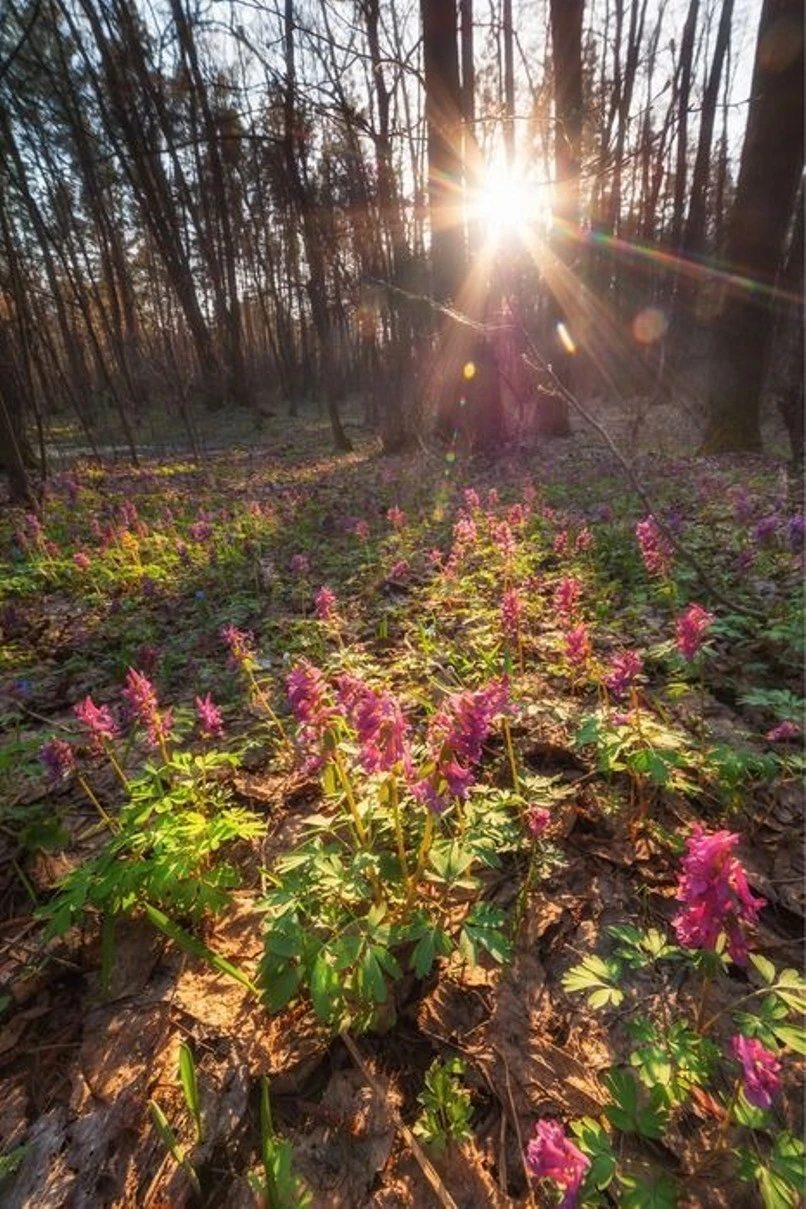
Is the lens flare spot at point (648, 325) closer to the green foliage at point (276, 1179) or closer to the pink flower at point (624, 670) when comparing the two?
the pink flower at point (624, 670)

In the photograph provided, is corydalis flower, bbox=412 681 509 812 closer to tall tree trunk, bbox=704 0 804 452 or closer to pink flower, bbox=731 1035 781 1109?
pink flower, bbox=731 1035 781 1109

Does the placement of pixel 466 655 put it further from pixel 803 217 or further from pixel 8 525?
pixel 803 217

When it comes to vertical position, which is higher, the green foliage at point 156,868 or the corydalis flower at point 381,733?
the corydalis flower at point 381,733

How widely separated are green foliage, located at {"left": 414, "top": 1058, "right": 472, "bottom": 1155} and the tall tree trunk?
1011 centimetres

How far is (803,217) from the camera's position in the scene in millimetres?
11141

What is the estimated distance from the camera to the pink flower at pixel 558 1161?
1.09 meters

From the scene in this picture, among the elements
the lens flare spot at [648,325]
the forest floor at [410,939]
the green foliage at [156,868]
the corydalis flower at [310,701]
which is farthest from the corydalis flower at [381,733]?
the lens flare spot at [648,325]

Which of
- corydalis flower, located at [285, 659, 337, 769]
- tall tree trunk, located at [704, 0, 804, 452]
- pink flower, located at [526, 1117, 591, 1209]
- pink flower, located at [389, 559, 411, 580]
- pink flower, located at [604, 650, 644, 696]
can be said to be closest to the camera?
pink flower, located at [526, 1117, 591, 1209]

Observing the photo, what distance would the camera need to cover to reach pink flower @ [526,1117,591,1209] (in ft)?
3.56

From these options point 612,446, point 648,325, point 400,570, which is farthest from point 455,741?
point 648,325

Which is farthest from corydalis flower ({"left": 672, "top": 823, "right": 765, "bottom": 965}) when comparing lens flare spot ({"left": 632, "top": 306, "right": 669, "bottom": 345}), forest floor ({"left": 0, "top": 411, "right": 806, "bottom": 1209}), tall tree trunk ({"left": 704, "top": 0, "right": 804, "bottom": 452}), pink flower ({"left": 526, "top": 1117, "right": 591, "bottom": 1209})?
lens flare spot ({"left": 632, "top": 306, "right": 669, "bottom": 345})

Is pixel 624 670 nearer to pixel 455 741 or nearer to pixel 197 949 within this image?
pixel 455 741

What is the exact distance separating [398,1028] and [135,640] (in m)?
3.65

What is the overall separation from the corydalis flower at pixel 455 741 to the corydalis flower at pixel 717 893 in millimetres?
554
